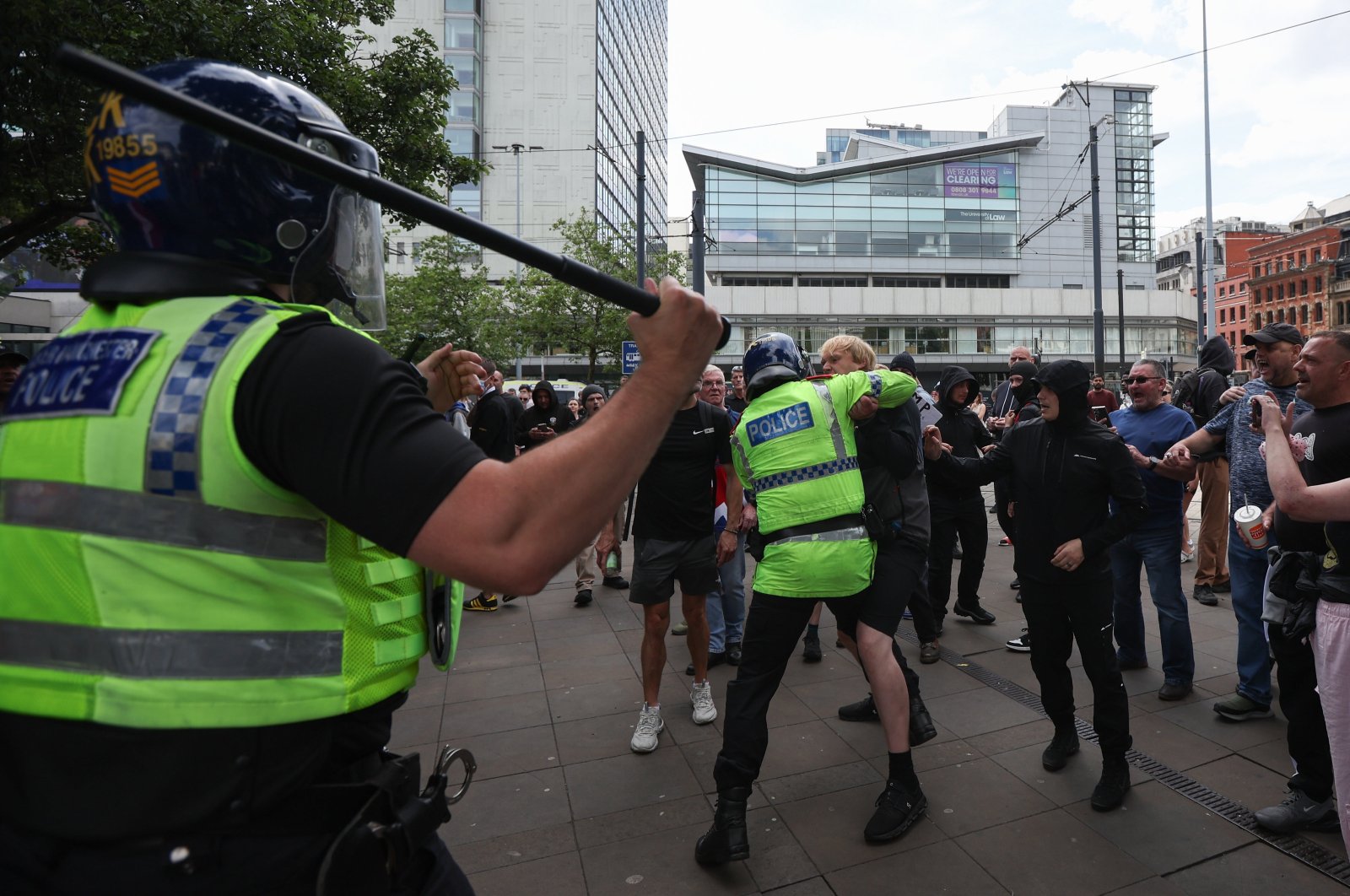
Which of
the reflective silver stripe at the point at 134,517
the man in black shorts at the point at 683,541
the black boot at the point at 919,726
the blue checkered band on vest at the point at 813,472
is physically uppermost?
the reflective silver stripe at the point at 134,517

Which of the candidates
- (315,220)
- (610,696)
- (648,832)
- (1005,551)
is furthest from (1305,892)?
(1005,551)

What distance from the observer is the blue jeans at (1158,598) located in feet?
14.8

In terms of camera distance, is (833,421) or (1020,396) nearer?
(833,421)

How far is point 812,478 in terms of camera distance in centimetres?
331

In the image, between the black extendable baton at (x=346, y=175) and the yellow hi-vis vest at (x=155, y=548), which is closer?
the black extendable baton at (x=346, y=175)

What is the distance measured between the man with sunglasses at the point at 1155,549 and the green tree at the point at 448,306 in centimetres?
2691

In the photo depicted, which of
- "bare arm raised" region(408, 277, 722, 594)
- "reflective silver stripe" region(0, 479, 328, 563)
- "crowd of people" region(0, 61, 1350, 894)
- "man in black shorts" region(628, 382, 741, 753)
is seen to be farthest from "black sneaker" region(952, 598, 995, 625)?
"reflective silver stripe" region(0, 479, 328, 563)

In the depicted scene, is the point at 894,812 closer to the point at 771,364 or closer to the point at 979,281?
the point at 771,364

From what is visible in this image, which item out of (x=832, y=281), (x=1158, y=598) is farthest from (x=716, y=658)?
(x=832, y=281)

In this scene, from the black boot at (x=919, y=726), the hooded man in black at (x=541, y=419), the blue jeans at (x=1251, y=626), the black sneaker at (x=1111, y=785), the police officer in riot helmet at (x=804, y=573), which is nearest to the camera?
the police officer in riot helmet at (x=804, y=573)

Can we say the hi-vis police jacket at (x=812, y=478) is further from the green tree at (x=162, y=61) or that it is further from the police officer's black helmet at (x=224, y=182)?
the green tree at (x=162, y=61)

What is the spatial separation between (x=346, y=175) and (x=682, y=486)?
3.54 metres

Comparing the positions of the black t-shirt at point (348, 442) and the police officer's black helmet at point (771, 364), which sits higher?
the police officer's black helmet at point (771, 364)

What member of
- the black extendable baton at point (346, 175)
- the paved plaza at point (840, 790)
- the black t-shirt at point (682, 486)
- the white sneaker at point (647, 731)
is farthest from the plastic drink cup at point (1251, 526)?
the black extendable baton at point (346, 175)
